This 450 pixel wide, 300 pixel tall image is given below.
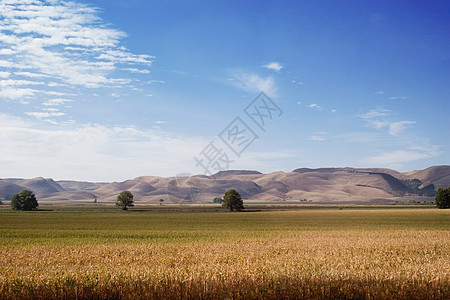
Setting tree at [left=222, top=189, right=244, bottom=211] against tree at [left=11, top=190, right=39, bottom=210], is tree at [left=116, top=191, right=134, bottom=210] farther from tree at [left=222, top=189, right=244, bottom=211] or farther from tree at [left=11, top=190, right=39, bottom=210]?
tree at [left=222, top=189, right=244, bottom=211]

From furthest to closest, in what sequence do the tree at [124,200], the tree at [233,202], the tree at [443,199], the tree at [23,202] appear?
the tree at [124,200], the tree at [233,202], the tree at [23,202], the tree at [443,199]

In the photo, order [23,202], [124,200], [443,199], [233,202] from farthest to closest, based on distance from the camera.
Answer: [124,200] → [233,202] → [23,202] → [443,199]

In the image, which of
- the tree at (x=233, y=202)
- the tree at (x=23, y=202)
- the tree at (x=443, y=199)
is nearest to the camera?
the tree at (x=443, y=199)

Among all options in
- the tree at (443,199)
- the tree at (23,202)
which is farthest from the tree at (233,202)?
the tree at (23,202)

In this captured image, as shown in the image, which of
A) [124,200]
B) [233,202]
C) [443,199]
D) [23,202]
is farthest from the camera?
[124,200]

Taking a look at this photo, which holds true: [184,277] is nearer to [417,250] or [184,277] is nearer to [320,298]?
[320,298]

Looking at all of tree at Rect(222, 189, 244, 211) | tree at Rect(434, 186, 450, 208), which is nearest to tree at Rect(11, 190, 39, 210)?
tree at Rect(222, 189, 244, 211)

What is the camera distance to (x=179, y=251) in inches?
1239

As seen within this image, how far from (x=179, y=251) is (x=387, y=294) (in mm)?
17385

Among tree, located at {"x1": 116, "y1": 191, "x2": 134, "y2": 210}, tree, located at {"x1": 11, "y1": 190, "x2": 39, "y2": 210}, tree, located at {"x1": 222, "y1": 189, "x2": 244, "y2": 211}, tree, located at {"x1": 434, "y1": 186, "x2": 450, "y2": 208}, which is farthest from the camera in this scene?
tree, located at {"x1": 116, "y1": 191, "x2": 134, "y2": 210}

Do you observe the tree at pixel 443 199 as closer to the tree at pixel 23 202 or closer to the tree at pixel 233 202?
the tree at pixel 233 202

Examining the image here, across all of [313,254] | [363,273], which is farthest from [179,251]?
[363,273]

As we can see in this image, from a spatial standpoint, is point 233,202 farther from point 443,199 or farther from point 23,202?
point 23,202

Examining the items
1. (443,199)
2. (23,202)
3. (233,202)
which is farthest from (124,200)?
(443,199)
